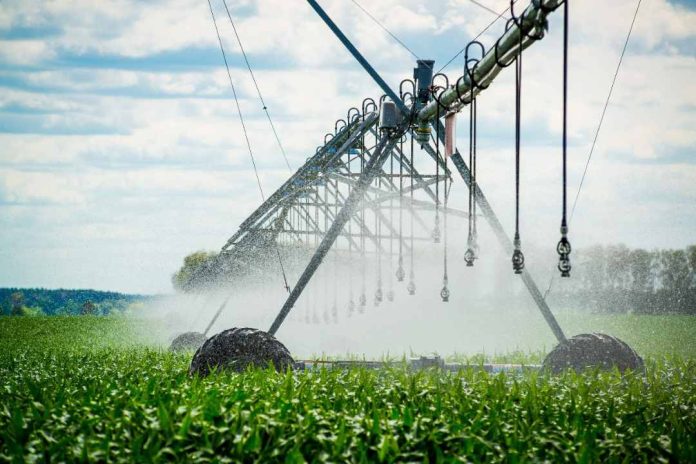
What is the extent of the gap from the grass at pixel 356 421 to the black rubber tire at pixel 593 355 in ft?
3.74

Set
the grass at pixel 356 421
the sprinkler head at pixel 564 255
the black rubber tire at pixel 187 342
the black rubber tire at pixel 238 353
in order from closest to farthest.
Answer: the grass at pixel 356 421
the sprinkler head at pixel 564 255
the black rubber tire at pixel 238 353
the black rubber tire at pixel 187 342

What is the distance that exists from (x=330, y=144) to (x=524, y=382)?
35.3 ft

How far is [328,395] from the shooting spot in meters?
7.19

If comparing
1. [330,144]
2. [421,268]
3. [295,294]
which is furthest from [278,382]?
[421,268]

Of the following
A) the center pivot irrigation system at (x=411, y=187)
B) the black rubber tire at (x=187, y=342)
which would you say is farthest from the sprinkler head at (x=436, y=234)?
the black rubber tire at (x=187, y=342)

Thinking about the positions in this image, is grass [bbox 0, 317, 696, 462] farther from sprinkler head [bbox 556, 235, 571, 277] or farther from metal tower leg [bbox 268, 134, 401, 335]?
metal tower leg [bbox 268, 134, 401, 335]

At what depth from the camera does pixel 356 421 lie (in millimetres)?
5852

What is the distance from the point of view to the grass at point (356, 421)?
17.3 feet

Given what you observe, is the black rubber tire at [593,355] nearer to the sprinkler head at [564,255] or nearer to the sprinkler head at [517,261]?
the sprinkler head at [517,261]

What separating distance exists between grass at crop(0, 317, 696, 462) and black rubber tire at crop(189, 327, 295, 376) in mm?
1172

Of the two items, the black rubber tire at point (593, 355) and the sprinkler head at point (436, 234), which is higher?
the sprinkler head at point (436, 234)

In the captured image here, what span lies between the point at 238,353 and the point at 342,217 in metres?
3.30

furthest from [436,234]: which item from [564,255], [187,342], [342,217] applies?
[187,342]

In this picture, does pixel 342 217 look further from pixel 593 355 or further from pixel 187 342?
pixel 187 342
